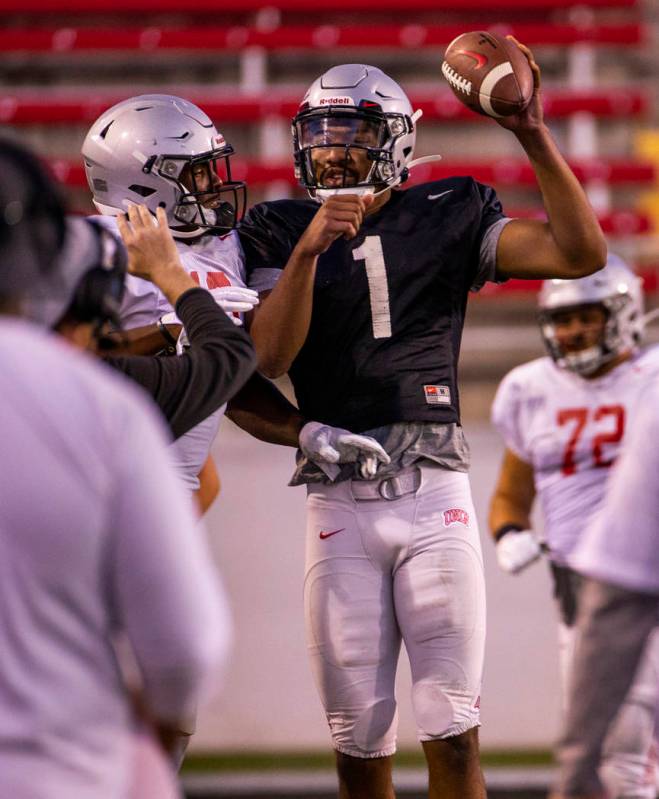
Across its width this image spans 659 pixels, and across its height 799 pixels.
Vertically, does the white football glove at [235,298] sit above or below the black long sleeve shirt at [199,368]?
below

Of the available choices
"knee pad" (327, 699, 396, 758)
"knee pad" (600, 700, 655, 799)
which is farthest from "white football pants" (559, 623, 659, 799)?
"knee pad" (327, 699, 396, 758)

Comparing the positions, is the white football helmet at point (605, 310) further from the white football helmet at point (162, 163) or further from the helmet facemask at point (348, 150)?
the white football helmet at point (162, 163)

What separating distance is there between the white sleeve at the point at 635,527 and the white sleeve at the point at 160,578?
444 mm

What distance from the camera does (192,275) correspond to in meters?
2.33

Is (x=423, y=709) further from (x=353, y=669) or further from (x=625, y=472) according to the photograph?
(x=625, y=472)

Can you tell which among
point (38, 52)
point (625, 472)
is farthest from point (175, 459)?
point (38, 52)

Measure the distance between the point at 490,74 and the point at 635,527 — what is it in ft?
3.50

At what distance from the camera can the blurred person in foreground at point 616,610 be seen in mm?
1322

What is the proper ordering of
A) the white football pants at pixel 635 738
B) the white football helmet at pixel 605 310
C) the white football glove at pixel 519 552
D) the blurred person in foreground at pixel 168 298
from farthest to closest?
the white football helmet at pixel 605 310
the white football glove at pixel 519 552
the white football pants at pixel 635 738
the blurred person in foreground at pixel 168 298

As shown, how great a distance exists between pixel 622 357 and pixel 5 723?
2514 mm

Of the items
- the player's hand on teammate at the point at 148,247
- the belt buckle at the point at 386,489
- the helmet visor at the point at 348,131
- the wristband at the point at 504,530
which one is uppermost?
the helmet visor at the point at 348,131

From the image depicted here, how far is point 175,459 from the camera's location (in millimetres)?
2348

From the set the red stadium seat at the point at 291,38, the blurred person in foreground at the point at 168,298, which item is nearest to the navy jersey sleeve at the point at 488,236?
the blurred person in foreground at the point at 168,298

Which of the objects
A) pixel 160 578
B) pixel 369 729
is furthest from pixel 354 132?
pixel 160 578
